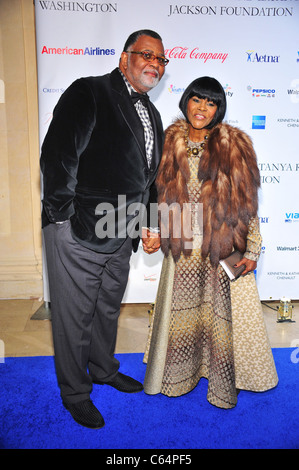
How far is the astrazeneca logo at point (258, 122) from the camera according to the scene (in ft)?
13.4

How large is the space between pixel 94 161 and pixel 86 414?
143 centimetres

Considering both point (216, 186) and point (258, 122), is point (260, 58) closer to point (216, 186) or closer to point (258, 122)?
point (258, 122)

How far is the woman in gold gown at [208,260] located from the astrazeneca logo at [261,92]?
185 cm

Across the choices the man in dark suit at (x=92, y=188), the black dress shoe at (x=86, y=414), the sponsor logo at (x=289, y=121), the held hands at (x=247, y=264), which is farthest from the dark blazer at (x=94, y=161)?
the sponsor logo at (x=289, y=121)

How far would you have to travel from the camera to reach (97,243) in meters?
2.32

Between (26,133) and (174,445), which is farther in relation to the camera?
(26,133)

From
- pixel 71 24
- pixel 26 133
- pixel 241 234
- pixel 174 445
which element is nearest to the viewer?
pixel 174 445

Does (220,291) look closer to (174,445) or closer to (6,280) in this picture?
(174,445)

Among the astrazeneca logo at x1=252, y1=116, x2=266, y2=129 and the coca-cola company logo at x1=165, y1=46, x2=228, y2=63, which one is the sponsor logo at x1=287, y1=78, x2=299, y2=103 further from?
the coca-cola company logo at x1=165, y1=46, x2=228, y2=63

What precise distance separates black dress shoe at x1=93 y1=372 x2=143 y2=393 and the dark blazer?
38.3 inches

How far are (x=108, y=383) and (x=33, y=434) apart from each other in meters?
0.64

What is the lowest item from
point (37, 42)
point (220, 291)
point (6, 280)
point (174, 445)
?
point (174, 445)

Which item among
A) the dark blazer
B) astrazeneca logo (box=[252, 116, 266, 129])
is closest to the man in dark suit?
the dark blazer

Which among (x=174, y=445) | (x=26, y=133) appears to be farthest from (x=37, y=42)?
(x=174, y=445)
